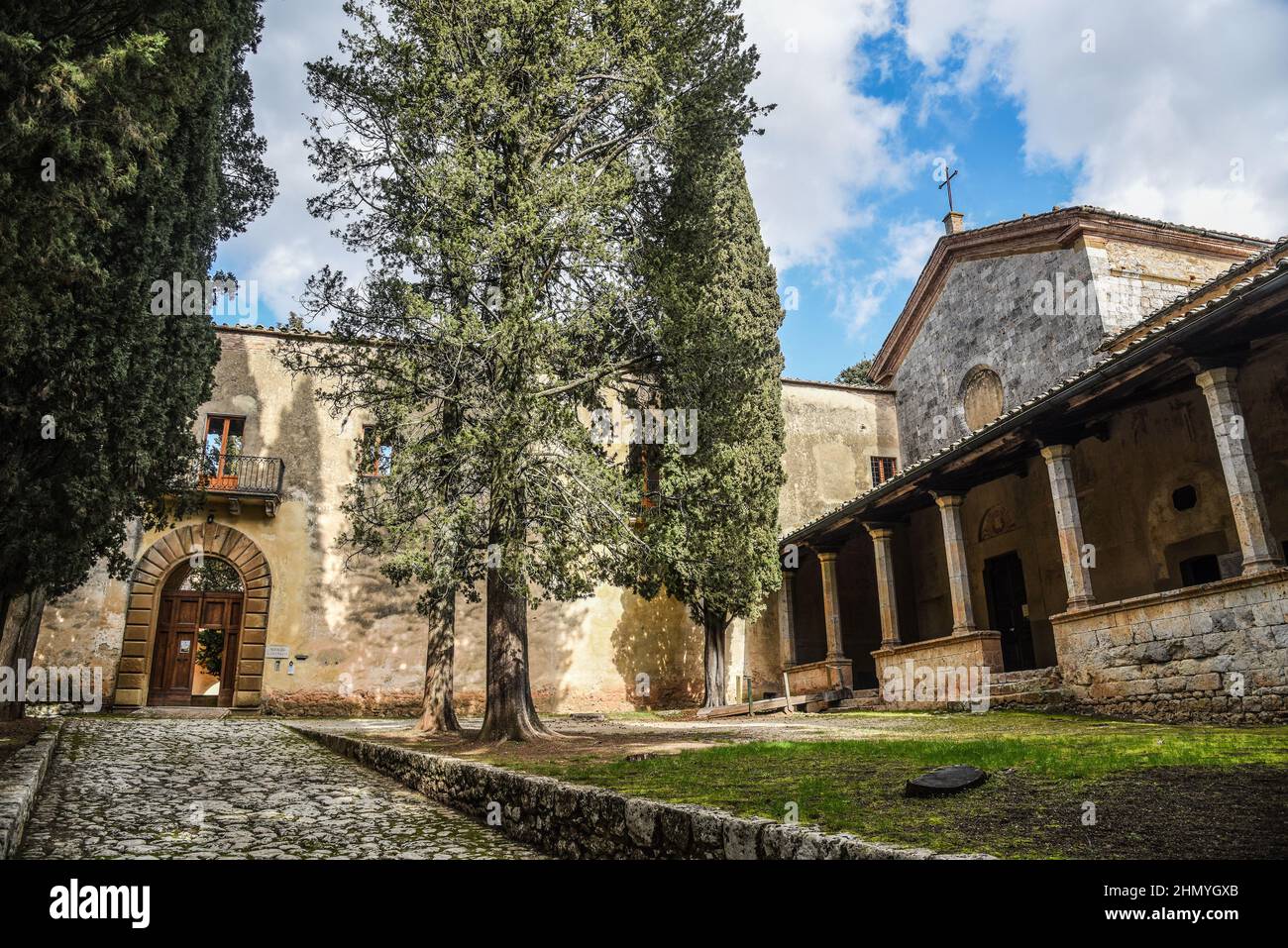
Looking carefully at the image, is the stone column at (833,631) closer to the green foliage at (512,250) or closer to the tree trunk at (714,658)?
the tree trunk at (714,658)

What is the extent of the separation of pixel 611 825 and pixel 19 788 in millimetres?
3721

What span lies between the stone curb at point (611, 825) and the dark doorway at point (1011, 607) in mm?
12183

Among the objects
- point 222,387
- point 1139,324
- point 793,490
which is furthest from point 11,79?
point 793,490

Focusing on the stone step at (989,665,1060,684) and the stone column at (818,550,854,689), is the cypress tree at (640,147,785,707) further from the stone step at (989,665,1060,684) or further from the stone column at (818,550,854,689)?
the stone step at (989,665,1060,684)

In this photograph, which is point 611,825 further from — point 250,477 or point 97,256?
point 250,477

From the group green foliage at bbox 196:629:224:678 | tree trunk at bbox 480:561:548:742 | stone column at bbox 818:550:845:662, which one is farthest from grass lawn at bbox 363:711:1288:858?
green foliage at bbox 196:629:224:678

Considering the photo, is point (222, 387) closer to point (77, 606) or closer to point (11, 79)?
point (77, 606)

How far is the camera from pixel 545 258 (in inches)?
367

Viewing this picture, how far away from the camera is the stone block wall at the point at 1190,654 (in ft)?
26.0

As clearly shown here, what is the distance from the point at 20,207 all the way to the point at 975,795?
7105 millimetres

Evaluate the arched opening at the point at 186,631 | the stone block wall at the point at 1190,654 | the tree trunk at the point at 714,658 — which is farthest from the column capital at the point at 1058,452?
the arched opening at the point at 186,631

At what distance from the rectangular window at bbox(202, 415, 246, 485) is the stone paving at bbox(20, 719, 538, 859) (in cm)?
853

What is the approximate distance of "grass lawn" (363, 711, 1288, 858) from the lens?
260 cm

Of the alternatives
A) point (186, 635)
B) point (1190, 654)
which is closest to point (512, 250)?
point (1190, 654)
